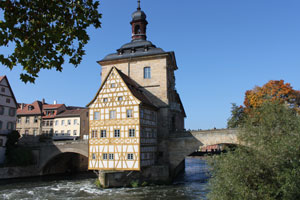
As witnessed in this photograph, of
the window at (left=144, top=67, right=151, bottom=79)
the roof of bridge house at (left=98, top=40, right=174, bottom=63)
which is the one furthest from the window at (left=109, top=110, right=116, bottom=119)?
the roof of bridge house at (left=98, top=40, right=174, bottom=63)

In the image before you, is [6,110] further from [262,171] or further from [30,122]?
[262,171]

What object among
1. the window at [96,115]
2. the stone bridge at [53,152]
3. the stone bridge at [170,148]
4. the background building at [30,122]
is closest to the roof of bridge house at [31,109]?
the background building at [30,122]

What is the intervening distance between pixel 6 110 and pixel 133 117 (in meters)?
18.9

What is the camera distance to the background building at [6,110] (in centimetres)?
3098

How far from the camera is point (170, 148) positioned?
26.4 m

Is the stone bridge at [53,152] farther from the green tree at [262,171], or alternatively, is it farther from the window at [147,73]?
the green tree at [262,171]

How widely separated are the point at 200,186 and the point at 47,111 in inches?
1203

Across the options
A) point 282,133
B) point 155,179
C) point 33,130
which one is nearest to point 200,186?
point 155,179

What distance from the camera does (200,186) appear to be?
23.2m

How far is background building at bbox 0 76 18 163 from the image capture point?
3098cm

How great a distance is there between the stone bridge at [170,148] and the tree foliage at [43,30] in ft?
68.1

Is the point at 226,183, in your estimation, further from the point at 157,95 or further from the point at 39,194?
the point at 157,95

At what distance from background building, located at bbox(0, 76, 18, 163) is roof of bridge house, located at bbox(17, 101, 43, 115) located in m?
8.17

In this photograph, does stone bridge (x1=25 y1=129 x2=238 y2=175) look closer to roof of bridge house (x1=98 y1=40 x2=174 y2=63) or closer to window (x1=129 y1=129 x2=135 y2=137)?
window (x1=129 y1=129 x2=135 y2=137)
